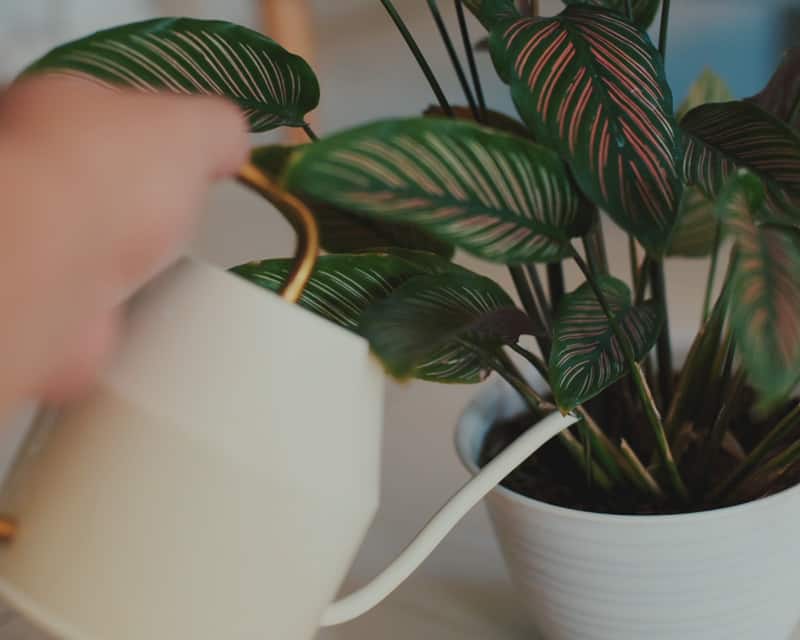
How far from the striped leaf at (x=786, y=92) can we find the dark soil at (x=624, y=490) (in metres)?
0.16

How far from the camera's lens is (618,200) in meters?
0.35

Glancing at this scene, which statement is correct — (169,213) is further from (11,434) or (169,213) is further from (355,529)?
(11,434)

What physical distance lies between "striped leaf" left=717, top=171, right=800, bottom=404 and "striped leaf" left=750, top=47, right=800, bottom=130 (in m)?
0.22

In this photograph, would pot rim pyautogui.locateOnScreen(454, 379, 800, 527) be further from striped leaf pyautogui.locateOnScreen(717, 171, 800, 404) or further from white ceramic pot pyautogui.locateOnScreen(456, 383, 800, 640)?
striped leaf pyautogui.locateOnScreen(717, 171, 800, 404)

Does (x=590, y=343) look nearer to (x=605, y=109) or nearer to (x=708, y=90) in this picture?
(x=605, y=109)

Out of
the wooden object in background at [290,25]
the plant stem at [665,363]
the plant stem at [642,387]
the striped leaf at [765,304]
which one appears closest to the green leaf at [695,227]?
the plant stem at [665,363]

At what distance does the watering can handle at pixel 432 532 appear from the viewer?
1.40ft

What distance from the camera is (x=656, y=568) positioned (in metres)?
0.44

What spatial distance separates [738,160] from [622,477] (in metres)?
0.18

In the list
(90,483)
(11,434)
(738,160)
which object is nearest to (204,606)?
(90,483)

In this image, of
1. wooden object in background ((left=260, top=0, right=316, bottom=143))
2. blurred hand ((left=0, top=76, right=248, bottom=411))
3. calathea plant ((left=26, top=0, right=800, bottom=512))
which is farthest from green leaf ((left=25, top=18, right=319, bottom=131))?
wooden object in background ((left=260, top=0, right=316, bottom=143))

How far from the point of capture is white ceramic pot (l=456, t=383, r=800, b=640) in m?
0.43

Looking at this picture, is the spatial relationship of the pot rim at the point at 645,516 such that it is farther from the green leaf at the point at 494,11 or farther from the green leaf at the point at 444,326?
the green leaf at the point at 494,11

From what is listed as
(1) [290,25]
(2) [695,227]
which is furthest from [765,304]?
(1) [290,25]
